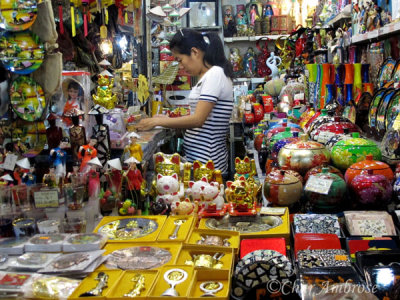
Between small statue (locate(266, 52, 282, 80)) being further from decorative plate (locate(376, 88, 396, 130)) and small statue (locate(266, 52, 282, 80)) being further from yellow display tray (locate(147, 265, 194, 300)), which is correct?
yellow display tray (locate(147, 265, 194, 300))

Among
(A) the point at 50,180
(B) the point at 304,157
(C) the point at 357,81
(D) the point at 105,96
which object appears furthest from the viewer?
(C) the point at 357,81

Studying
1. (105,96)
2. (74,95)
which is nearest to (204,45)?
(105,96)

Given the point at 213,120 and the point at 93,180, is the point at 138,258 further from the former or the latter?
the point at 213,120

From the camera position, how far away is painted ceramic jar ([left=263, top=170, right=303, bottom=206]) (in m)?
2.07

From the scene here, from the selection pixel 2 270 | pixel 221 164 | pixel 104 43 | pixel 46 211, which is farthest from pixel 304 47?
pixel 2 270

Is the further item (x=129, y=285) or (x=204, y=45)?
(x=204, y=45)

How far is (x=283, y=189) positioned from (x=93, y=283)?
101cm

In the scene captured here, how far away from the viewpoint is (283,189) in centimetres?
206

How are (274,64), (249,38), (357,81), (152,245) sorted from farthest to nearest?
(249,38), (274,64), (357,81), (152,245)

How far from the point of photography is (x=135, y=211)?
1.96 m

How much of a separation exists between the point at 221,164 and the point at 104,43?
5.01 ft

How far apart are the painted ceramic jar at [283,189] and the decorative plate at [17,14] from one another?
46.9 inches

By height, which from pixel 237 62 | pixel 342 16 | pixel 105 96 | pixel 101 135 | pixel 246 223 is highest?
pixel 342 16

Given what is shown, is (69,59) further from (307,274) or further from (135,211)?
(307,274)
